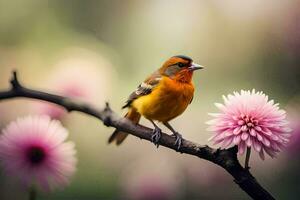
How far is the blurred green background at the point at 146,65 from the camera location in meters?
0.80

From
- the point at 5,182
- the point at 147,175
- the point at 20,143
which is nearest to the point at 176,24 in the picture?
the point at 147,175

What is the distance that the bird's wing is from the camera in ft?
2.06

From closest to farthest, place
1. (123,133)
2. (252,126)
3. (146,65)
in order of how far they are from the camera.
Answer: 1. (252,126)
2. (123,133)
3. (146,65)

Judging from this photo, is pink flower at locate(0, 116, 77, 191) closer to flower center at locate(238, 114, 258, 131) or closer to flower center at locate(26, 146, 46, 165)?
flower center at locate(26, 146, 46, 165)

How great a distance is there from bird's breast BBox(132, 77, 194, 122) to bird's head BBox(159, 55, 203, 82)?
11mm

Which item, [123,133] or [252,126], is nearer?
[252,126]

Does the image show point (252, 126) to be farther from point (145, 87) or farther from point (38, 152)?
point (145, 87)

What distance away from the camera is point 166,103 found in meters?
0.63

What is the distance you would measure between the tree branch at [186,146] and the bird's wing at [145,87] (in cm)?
23

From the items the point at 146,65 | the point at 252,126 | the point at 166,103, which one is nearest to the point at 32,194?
the point at 252,126

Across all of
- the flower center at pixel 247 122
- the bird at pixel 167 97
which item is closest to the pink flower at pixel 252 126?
the flower center at pixel 247 122

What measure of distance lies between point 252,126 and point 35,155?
18 cm

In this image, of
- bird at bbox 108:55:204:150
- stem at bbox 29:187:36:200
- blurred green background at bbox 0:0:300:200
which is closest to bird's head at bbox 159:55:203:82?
bird at bbox 108:55:204:150

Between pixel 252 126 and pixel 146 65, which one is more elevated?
pixel 252 126
